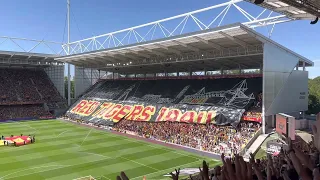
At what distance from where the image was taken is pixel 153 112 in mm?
37844

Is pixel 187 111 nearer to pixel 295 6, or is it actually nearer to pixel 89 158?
pixel 89 158

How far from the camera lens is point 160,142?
97.4ft

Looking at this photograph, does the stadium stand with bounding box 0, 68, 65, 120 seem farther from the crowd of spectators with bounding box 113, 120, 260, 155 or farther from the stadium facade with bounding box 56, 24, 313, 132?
the crowd of spectators with bounding box 113, 120, 260, 155

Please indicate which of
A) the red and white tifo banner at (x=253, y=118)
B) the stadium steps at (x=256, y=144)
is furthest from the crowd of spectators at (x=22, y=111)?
the stadium steps at (x=256, y=144)

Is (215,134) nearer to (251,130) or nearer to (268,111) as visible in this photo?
(251,130)

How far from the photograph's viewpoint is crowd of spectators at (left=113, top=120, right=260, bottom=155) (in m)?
25.8

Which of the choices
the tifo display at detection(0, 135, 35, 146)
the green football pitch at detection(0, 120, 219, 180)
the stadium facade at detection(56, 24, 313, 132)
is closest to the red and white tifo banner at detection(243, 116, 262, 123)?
the stadium facade at detection(56, 24, 313, 132)

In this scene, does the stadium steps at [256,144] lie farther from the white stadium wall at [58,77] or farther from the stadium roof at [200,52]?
the white stadium wall at [58,77]

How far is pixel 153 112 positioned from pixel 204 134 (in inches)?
415

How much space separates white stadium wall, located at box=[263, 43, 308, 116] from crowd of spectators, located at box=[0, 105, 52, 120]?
40.7 metres

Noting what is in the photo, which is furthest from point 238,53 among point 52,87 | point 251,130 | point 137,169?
point 52,87

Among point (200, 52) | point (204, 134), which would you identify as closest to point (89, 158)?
point (204, 134)

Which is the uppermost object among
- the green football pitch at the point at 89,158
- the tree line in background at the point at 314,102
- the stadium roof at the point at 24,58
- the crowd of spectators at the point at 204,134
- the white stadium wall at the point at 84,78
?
the stadium roof at the point at 24,58

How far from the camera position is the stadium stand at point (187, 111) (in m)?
28.0
